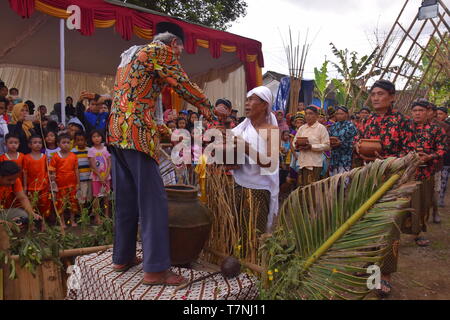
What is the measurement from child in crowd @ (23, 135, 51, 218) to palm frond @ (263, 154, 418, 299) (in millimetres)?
3498

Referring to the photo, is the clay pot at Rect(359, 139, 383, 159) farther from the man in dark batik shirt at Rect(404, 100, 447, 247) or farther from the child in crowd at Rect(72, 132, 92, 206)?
the child in crowd at Rect(72, 132, 92, 206)

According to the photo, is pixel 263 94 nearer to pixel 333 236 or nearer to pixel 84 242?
pixel 333 236

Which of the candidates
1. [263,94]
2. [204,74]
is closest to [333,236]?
[263,94]

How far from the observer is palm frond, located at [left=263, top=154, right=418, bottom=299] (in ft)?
6.11

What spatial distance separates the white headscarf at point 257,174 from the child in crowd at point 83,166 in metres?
3.01

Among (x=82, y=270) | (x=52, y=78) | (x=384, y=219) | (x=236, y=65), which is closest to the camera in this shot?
(x=384, y=219)

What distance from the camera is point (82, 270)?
2793 millimetres

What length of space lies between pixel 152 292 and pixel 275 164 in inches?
50.5

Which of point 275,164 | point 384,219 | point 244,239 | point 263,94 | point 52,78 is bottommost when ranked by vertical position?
point 244,239

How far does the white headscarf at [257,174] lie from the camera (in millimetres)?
2863

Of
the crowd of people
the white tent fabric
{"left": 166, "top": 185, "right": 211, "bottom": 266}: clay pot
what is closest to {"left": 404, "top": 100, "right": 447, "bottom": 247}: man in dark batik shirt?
{"left": 166, "top": 185, "right": 211, "bottom": 266}: clay pot

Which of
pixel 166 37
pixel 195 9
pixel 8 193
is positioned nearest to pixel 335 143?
pixel 166 37

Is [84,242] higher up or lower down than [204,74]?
lower down

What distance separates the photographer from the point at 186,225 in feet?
8.36
